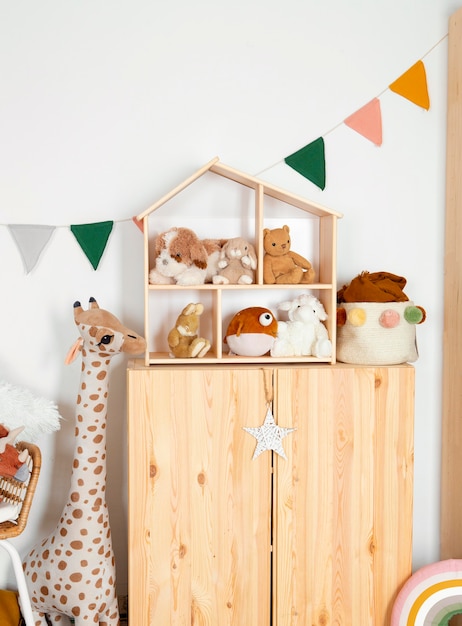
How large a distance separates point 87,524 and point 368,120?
4.83ft

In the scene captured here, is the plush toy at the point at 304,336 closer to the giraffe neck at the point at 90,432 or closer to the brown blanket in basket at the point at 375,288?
the brown blanket in basket at the point at 375,288

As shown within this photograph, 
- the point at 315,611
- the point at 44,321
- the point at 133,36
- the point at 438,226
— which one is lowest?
the point at 315,611

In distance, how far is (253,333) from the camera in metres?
1.95

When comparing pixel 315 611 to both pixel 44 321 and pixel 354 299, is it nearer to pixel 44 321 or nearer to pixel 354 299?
pixel 354 299

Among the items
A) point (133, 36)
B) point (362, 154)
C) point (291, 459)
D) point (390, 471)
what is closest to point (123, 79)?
point (133, 36)

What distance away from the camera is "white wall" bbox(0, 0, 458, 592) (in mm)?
2107

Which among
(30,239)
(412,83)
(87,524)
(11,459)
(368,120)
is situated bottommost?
(87,524)

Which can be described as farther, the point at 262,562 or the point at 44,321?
the point at 44,321

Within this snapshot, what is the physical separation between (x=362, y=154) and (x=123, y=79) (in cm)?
78

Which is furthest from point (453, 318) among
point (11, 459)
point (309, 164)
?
point (11, 459)

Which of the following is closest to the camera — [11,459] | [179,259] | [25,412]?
[11,459]

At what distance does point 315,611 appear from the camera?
1.93 meters

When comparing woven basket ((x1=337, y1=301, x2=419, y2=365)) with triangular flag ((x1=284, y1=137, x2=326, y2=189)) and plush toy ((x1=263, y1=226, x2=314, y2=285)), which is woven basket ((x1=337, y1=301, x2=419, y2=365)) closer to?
plush toy ((x1=263, y1=226, x2=314, y2=285))

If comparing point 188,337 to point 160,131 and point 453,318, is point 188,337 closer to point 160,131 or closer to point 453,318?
point 160,131
